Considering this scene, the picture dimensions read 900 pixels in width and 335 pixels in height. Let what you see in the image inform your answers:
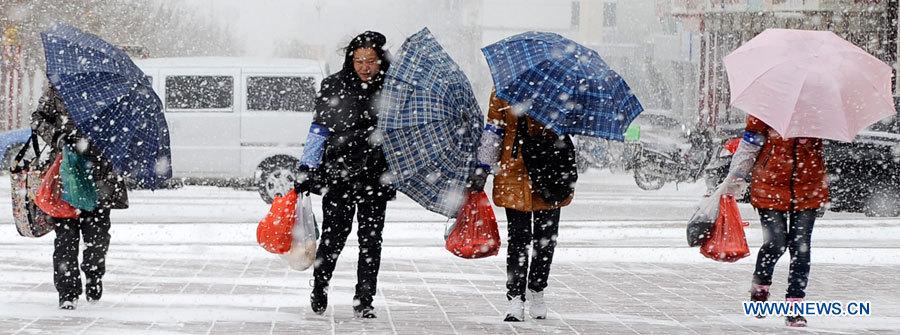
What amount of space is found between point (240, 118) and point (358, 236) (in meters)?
11.1

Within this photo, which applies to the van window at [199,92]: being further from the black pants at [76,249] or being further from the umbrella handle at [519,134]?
the umbrella handle at [519,134]

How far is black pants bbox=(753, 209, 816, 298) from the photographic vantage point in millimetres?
7586

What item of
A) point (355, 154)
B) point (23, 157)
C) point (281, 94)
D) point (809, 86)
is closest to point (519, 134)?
point (355, 154)

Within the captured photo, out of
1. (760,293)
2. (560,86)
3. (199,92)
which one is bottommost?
(199,92)

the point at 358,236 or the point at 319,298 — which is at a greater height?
the point at 358,236

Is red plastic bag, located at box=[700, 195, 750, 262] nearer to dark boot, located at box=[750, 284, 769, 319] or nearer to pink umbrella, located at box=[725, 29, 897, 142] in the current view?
dark boot, located at box=[750, 284, 769, 319]

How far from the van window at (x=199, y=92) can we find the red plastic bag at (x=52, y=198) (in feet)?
35.3

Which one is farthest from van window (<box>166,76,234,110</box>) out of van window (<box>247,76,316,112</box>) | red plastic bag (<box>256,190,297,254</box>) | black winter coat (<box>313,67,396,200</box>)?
black winter coat (<box>313,67,396,200</box>)

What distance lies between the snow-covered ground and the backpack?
75cm

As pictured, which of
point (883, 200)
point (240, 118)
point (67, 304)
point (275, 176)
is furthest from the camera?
point (240, 118)

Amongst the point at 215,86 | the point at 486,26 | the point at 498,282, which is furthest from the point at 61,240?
the point at 486,26

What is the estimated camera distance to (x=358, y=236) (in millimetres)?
7551

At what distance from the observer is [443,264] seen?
36.2 ft

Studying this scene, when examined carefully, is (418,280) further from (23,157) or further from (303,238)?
(23,157)
